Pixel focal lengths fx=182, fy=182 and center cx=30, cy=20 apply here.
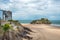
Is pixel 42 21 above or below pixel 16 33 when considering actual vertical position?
above

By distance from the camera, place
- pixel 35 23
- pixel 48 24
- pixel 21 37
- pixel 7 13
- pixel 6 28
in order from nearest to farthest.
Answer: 1. pixel 6 28
2. pixel 21 37
3. pixel 7 13
4. pixel 35 23
5. pixel 48 24

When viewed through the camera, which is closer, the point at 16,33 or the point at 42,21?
the point at 16,33


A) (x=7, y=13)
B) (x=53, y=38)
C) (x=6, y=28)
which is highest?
(x=7, y=13)

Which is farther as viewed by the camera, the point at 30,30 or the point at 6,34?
the point at 30,30

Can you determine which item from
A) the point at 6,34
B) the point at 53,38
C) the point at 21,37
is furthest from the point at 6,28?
the point at 53,38

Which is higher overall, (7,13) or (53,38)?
(7,13)

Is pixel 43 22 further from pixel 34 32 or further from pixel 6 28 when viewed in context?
pixel 6 28

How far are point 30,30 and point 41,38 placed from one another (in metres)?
0.75

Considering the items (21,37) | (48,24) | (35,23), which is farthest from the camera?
(48,24)

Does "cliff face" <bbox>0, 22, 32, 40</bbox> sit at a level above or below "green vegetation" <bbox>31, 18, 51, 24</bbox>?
below

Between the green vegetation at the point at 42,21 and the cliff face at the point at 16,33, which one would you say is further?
the green vegetation at the point at 42,21

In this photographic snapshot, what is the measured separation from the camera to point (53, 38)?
6594 mm

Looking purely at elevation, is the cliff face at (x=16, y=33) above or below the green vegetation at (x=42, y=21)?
below

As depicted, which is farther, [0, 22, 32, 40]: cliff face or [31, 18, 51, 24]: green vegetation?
[31, 18, 51, 24]: green vegetation
